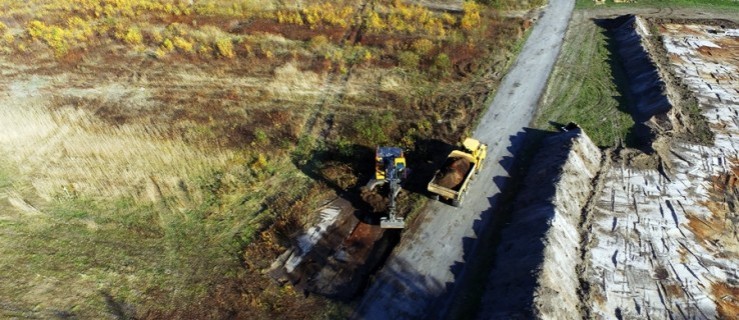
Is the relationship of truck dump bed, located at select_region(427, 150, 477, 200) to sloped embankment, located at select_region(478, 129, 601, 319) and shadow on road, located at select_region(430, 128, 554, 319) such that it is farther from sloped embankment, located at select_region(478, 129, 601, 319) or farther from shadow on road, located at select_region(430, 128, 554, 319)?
sloped embankment, located at select_region(478, 129, 601, 319)

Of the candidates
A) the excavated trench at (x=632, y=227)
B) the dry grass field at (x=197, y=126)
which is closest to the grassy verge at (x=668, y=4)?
the dry grass field at (x=197, y=126)

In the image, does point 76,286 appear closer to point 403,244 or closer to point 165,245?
point 165,245

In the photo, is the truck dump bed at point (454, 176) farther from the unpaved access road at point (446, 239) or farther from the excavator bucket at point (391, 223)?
the excavator bucket at point (391, 223)

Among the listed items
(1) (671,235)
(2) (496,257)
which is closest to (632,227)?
(1) (671,235)

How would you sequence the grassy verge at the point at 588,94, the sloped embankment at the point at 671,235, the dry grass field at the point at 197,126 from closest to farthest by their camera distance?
1. the sloped embankment at the point at 671,235
2. the dry grass field at the point at 197,126
3. the grassy verge at the point at 588,94

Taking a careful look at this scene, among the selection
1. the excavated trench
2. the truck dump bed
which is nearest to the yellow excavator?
the truck dump bed
